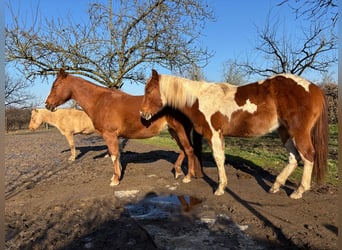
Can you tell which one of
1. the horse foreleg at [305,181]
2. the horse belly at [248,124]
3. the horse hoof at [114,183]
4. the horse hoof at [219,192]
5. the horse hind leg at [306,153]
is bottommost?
the horse hoof at [114,183]

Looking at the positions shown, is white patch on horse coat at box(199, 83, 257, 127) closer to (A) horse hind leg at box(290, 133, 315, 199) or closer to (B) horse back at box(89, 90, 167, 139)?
(A) horse hind leg at box(290, 133, 315, 199)

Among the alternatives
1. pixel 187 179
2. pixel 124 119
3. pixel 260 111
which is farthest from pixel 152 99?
pixel 260 111

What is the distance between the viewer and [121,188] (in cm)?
566

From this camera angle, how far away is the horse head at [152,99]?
5.62 metres

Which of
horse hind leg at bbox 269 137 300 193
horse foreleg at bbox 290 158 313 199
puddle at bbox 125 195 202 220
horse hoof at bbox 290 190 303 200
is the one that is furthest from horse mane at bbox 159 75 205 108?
horse hoof at bbox 290 190 303 200

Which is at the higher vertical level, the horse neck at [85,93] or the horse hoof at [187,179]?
the horse neck at [85,93]

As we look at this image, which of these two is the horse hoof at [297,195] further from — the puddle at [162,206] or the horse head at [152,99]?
the horse head at [152,99]

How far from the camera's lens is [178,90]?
17.9 ft

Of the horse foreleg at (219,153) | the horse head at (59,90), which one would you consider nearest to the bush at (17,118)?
the horse head at (59,90)

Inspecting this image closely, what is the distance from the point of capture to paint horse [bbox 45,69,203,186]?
619cm

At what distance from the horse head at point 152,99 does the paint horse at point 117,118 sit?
64cm

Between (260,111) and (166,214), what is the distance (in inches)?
87.5

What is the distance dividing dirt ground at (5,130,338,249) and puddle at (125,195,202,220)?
0.01 meters

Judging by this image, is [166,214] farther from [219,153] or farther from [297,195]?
[297,195]
